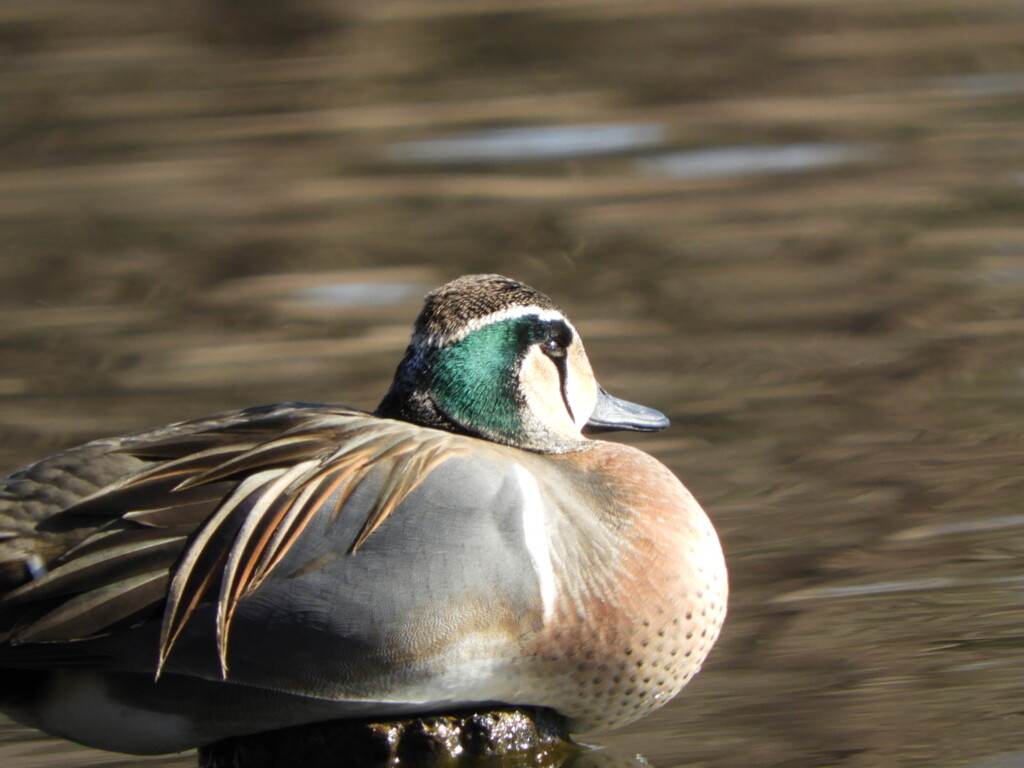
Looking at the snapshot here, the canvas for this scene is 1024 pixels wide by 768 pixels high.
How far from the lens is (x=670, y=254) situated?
28.6 feet

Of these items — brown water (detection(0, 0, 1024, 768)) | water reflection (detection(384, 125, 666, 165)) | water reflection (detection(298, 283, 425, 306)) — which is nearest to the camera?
brown water (detection(0, 0, 1024, 768))

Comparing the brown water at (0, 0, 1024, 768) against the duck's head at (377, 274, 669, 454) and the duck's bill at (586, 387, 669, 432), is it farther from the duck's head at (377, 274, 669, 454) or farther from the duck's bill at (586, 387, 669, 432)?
the duck's head at (377, 274, 669, 454)

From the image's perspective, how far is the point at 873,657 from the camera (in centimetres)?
505

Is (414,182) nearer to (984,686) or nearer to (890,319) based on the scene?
(890,319)

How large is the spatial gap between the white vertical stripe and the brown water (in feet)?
1.90

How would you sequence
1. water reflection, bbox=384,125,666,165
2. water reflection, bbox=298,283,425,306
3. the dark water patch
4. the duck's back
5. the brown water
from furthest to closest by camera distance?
1. water reflection, bbox=384,125,666,165
2. the dark water patch
3. water reflection, bbox=298,283,425,306
4. the brown water
5. the duck's back

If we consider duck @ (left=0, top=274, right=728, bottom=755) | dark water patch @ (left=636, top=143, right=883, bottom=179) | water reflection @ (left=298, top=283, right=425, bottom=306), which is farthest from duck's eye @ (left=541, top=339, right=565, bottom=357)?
dark water patch @ (left=636, top=143, right=883, bottom=179)

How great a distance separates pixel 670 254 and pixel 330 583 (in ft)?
15.4

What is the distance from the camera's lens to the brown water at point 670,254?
17.1 ft

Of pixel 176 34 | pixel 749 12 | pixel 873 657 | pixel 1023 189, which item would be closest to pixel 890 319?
pixel 1023 189

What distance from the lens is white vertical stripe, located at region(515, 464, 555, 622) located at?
4328mm

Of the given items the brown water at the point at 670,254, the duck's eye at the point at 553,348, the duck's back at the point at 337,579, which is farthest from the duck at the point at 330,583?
the brown water at the point at 670,254

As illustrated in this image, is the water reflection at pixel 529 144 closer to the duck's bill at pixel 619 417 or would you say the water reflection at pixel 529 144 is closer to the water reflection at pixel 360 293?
the water reflection at pixel 360 293

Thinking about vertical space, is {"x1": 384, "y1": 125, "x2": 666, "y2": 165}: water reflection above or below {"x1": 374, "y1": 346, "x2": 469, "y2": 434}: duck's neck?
above
